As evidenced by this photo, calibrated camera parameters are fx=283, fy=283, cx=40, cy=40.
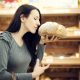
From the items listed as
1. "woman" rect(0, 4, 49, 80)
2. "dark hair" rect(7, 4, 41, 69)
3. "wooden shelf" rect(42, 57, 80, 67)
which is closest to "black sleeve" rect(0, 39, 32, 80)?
"woman" rect(0, 4, 49, 80)

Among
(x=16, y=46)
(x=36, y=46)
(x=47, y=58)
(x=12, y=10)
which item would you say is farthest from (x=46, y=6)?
(x=16, y=46)

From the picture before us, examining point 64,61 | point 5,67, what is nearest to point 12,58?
point 5,67

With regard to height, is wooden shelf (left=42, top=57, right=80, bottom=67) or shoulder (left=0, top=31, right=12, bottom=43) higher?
shoulder (left=0, top=31, right=12, bottom=43)

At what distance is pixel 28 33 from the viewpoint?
89.7 inches

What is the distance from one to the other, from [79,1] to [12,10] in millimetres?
834

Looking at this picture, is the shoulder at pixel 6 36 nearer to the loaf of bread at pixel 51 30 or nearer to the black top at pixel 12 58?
the black top at pixel 12 58

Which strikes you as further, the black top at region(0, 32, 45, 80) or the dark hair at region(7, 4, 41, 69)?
the dark hair at region(7, 4, 41, 69)

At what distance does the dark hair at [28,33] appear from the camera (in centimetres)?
215

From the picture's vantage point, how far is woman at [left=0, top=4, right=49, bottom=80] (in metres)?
1.97

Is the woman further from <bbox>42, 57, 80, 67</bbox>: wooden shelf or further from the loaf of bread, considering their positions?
<bbox>42, 57, 80, 67</bbox>: wooden shelf

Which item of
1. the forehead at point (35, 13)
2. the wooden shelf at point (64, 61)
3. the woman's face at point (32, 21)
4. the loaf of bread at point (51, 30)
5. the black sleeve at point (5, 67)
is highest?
the forehead at point (35, 13)

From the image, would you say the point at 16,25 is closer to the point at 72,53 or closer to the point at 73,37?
the point at 73,37

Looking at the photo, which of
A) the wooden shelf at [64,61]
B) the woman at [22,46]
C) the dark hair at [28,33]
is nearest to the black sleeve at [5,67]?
the woman at [22,46]

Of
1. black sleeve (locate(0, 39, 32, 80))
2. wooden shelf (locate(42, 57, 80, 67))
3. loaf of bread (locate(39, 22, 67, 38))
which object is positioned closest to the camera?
black sleeve (locate(0, 39, 32, 80))
